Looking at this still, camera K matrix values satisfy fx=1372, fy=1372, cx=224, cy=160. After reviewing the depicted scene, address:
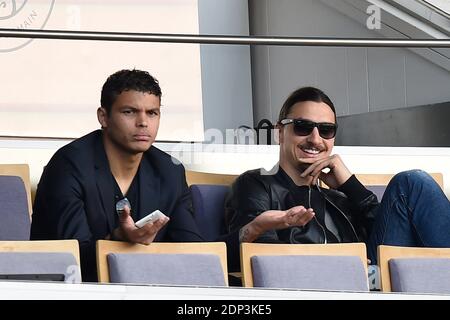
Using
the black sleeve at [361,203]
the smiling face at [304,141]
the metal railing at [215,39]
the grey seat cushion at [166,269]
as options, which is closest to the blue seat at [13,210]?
the grey seat cushion at [166,269]

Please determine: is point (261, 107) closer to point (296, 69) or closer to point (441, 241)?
point (296, 69)

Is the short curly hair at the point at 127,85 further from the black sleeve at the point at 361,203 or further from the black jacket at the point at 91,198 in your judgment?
the black sleeve at the point at 361,203

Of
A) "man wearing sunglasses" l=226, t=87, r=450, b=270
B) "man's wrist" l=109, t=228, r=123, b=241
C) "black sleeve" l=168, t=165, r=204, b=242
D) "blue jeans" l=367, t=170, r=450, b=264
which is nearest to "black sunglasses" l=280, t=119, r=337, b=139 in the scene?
"man wearing sunglasses" l=226, t=87, r=450, b=270

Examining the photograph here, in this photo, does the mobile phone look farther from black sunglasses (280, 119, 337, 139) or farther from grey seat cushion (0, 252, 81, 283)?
black sunglasses (280, 119, 337, 139)

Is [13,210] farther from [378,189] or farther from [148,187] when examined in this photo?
[378,189]

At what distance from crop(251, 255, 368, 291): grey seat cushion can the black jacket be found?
8.8 inches

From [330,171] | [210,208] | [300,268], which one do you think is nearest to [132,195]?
[210,208]

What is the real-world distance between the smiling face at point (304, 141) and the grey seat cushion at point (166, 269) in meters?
0.45

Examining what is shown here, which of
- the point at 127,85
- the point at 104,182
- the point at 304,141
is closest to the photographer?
the point at 104,182

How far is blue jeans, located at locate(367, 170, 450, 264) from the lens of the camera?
11.5 feet

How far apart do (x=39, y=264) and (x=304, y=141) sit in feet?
2.71

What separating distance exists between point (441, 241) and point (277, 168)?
1.51ft

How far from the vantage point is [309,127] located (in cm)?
355
